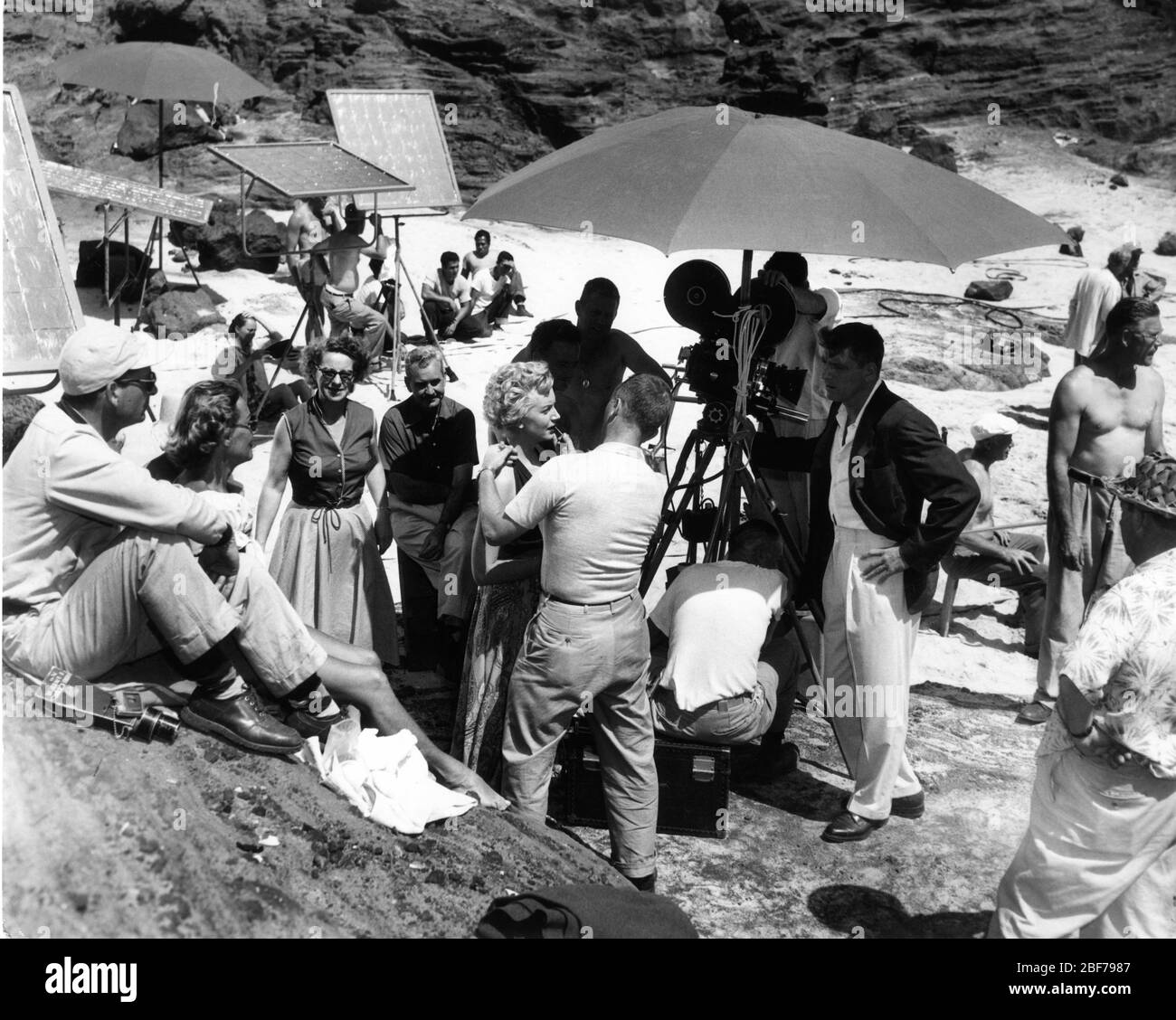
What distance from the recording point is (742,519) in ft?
19.9

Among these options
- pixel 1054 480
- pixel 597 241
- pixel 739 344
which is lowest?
pixel 597 241

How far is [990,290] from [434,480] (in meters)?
11.3

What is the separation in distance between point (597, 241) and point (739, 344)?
12.0 meters

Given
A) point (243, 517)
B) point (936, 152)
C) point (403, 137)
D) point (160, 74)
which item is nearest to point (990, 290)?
point (936, 152)

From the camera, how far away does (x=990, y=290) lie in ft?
50.8

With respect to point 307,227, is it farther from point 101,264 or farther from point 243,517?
point 243,517

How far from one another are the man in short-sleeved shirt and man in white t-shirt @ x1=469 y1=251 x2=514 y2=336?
703 centimetres

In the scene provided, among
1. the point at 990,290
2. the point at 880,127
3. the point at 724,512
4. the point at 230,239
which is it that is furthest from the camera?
the point at 880,127

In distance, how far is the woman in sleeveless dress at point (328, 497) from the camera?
18.0 feet

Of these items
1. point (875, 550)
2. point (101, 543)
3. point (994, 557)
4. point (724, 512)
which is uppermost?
point (101, 543)

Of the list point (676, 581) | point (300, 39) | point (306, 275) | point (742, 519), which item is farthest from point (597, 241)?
point (676, 581)

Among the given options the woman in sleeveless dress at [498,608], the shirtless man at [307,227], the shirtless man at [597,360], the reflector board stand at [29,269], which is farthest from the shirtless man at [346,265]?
the woman in sleeveless dress at [498,608]

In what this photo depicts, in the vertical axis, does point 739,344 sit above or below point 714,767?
above

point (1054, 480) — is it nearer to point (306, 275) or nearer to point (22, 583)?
point (22, 583)
